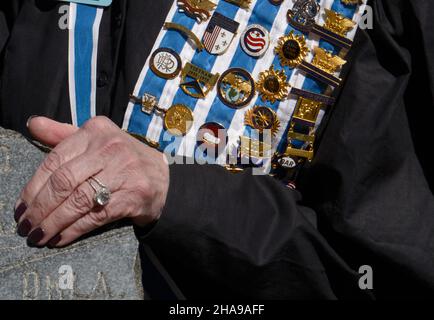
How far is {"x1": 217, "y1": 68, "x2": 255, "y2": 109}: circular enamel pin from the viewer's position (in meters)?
1.80

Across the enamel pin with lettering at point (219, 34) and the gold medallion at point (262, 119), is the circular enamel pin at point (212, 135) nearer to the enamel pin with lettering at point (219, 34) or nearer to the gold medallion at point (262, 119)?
the gold medallion at point (262, 119)

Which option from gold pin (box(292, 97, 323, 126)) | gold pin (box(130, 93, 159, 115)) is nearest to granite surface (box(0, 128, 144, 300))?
gold pin (box(130, 93, 159, 115))

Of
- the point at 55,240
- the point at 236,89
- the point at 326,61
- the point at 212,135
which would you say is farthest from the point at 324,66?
the point at 55,240

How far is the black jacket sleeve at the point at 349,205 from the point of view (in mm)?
1596

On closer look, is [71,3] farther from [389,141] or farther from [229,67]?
[389,141]

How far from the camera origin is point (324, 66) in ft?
5.88

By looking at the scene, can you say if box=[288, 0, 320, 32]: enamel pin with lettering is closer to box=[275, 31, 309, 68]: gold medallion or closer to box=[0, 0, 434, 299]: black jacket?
box=[275, 31, 309, 68]: gold medallion

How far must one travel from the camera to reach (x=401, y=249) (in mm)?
1637

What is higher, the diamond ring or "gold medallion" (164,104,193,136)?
"gold medallion" (164,104,193,136)

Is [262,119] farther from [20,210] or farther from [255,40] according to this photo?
[20,210]

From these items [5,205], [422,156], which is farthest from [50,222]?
[422,156]

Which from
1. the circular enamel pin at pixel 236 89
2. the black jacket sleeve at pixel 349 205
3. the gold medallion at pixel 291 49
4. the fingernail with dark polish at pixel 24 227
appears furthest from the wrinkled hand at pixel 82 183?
the gold medallion at pixel 291 49

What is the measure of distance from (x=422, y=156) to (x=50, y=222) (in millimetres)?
914

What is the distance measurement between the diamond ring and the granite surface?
10cm
